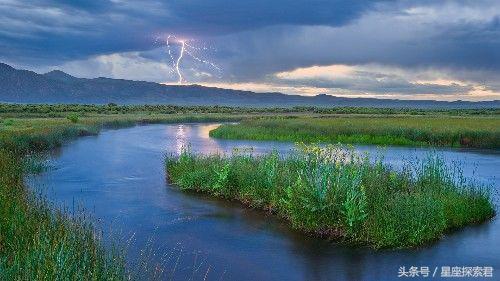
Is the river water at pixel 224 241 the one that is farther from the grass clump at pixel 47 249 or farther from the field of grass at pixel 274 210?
the grass clump at pixel 47 249

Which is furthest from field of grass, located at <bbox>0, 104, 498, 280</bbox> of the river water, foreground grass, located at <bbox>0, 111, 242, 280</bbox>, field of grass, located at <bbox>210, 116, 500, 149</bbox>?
field of grass, located at <bbox>210, 116, 500, 149</bbox>

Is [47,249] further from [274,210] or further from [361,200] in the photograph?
[274,210]

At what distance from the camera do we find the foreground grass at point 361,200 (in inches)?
632

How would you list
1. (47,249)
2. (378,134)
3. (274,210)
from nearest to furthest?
(47,249)
(274,210)
(378,134)

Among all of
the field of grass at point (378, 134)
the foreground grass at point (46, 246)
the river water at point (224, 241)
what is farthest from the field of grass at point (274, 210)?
the field of grass at point (378, 134)

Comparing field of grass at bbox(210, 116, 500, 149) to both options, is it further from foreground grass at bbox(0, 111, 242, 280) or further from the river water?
foreground grass at bbox(0, 111, 242, 280)

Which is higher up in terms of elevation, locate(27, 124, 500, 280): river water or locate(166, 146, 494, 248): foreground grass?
locate(166, 146, 494, 248): foreground grass

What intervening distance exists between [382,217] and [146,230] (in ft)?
26.9

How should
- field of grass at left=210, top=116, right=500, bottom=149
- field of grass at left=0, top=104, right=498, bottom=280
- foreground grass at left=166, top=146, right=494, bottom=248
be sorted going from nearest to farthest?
field of grass at left=0, top=104, right=498, bottom=280 → foreground grass at left=166, top=146, right=494, bottom=248 → field of grass at left=210, top=116, right=500, bottom=149

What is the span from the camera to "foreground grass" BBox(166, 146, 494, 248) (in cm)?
1605

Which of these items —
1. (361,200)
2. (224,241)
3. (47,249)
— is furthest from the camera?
Result: (224,241)

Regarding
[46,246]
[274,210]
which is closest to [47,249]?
[46,246]

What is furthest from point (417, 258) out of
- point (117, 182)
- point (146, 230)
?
point (117, 182)

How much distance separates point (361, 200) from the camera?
51.8ft
